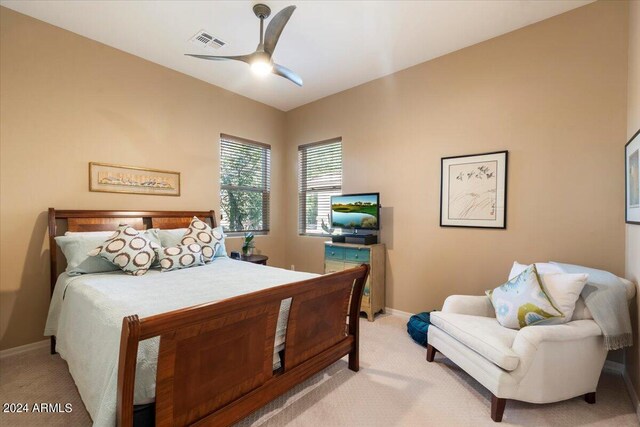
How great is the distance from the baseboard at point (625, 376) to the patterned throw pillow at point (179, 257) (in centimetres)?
355

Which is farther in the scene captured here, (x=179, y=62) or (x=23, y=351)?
(x=179, y=62)

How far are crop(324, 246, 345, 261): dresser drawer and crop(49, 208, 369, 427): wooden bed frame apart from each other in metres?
1.34

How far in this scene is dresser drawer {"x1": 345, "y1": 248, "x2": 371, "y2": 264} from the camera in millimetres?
3457

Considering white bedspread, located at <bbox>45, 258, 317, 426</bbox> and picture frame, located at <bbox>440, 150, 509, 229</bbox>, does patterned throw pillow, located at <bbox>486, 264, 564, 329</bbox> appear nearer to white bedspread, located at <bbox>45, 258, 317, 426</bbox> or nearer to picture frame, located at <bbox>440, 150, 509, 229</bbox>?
picture frame, located at <bbox>440, 150, 509, 229</bbox>

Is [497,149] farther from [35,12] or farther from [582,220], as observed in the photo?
[35,12]

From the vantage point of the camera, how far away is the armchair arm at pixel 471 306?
2414 millimetres

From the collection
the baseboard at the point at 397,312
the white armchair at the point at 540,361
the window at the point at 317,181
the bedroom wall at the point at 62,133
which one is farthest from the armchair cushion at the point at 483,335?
the bedroom wall at the point at 62,133

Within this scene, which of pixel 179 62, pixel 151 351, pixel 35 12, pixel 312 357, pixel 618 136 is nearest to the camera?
pixel 151 351

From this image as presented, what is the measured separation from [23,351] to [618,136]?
18.1 ft

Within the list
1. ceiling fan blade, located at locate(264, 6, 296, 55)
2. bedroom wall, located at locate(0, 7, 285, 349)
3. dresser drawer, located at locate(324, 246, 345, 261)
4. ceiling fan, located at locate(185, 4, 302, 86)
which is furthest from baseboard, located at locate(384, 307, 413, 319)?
ceiling fan blade, located at locate(264, 6, 296, 55)

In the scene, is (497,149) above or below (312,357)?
above

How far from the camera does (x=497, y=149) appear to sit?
113 inches

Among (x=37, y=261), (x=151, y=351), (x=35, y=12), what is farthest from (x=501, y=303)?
(x=35, y=12)

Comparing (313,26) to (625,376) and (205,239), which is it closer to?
(205,239)
